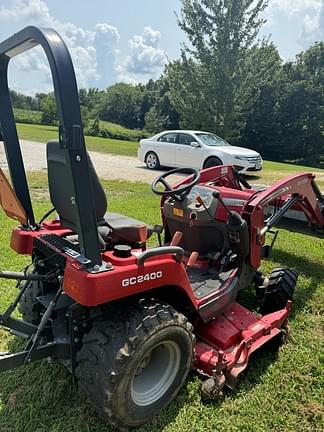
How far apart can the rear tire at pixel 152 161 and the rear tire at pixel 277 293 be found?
33.1 ft

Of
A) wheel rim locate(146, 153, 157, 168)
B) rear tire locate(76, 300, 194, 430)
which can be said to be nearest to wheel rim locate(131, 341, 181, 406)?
rear tire locate(76, 300, 194, 430)

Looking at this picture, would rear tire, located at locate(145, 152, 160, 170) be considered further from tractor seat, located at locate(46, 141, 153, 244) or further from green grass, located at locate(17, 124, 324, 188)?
tractor seat, located at locate(46, 141, 153, 244)

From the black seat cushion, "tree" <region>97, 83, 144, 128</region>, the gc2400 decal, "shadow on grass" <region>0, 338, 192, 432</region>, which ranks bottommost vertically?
"tree" <region>97, 83, 144, 128</region>

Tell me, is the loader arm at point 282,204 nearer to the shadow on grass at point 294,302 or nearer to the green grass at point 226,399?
the shadow on grass at point 294,302

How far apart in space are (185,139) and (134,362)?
427 inches

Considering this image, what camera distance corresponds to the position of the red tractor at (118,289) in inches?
77.6

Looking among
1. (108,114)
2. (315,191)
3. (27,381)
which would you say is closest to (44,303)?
(27,381)

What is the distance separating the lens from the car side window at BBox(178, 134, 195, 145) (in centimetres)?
1236

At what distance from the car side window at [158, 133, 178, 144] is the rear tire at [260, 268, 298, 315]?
31.8ft

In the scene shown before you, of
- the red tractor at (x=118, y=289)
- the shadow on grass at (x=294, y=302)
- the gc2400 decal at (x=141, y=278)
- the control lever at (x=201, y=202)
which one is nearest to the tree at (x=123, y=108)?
the shadow on grass at (x=294, y=302)

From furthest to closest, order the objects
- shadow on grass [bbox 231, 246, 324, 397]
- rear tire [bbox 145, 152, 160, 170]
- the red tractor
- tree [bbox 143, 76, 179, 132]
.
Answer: tree [bbox 143, 76, 179, 132] → rear tire [bbox 145, 152, 160, 170] → shadow on grass [bbox 231, 246, 324, 397] → the red tractor

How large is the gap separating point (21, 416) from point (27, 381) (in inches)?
12.4

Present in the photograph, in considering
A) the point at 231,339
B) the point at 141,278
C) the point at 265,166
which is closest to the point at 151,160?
the point at 265,166

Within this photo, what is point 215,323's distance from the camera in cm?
298
